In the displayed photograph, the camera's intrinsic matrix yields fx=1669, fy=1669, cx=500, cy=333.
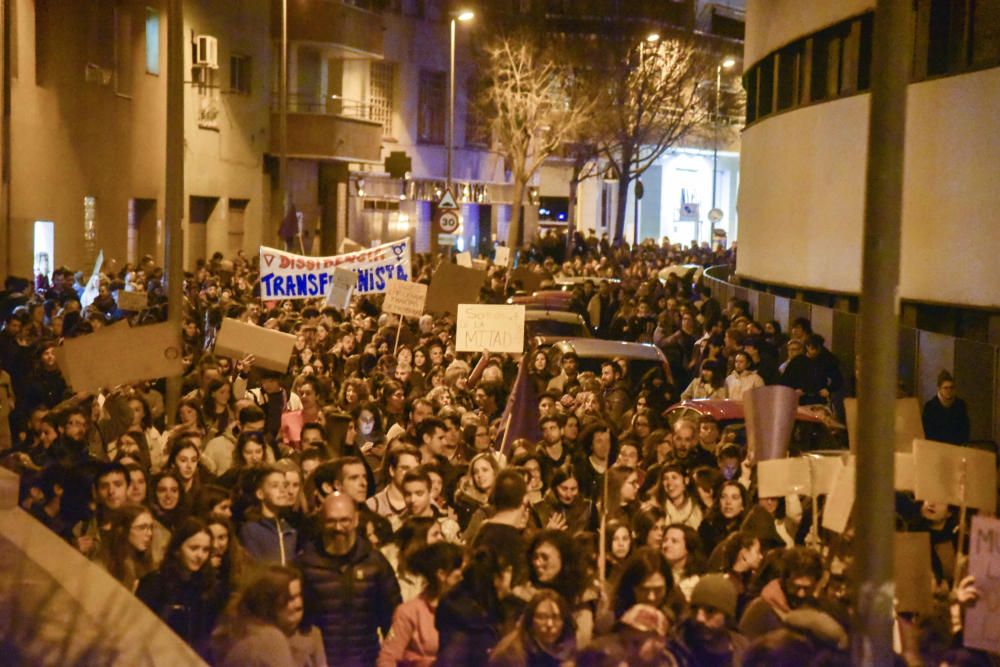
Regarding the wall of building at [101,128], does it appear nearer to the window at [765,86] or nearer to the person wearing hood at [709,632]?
the window at [765,86]

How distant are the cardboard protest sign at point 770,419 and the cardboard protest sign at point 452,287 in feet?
28.1

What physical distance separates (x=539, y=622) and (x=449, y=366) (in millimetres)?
9276

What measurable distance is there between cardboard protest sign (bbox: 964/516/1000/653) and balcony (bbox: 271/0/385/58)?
3736 cm

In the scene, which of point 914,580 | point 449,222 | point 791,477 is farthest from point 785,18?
point 914,580

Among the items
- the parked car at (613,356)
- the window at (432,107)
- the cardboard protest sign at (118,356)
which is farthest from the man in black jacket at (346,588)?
the window at (432,107)

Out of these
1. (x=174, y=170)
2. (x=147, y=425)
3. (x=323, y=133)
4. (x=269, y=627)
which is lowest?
(x=147, y=425)

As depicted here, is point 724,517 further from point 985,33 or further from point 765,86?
point 765,86

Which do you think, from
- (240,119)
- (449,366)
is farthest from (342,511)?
(240,119)

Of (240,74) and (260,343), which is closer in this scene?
(260,343)

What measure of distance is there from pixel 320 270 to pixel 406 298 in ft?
6.81

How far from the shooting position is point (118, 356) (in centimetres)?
1190

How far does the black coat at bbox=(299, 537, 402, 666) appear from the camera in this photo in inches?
288

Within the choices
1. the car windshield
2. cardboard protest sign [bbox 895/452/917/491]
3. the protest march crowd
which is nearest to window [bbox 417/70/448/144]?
the car windshield

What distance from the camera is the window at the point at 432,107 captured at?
54.9m
